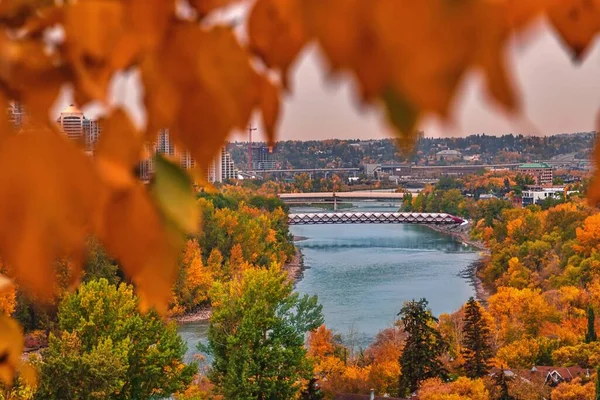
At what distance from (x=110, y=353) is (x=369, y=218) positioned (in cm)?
2237

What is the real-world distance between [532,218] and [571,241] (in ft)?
9.82

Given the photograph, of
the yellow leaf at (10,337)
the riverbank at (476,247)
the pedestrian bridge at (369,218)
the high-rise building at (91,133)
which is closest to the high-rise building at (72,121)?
the high-rise building at (91,133)

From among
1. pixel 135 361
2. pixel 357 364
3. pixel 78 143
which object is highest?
pixel 78 143

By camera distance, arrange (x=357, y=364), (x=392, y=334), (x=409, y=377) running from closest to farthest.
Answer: (x=409, y=377) → (x=357, y=364) → (x=392, y=334)

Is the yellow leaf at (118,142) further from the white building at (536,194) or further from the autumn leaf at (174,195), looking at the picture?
the white building at (536,194)

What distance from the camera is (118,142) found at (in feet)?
0.84

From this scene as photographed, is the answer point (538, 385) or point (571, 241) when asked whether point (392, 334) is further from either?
point (571, 241)

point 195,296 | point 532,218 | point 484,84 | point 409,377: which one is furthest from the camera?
point 532,218

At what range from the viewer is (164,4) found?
0.25m

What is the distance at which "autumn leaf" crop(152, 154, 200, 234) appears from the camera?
0.83 feet

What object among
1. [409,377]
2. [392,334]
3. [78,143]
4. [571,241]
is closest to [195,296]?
[392,334]

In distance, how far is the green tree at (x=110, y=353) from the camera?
6.68 meters

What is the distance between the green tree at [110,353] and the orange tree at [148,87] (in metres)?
6.76

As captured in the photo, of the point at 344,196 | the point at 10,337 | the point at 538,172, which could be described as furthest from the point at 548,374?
the point at 538,172
